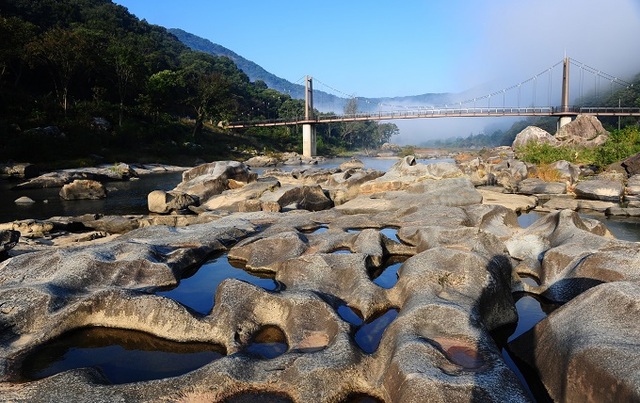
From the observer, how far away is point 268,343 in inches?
294

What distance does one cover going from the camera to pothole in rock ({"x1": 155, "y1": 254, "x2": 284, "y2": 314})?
964cm

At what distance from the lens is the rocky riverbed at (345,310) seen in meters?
5.53

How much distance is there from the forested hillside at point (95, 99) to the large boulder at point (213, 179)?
802 inches

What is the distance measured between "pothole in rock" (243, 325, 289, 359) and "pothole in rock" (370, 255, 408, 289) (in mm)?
3207

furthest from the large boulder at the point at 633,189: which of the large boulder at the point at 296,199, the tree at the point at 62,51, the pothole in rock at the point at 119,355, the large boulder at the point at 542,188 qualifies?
the tree at the point at 62,51

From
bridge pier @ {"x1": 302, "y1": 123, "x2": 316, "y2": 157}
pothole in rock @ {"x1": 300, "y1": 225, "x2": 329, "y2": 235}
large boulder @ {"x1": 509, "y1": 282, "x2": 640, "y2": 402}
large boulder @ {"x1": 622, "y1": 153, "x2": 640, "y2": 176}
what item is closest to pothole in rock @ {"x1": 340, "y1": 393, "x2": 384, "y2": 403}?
large boulder @ {"x1": 509, "y1": 282, "x2": 640, "y2": 402}

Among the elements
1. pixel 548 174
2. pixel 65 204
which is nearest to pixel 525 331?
pixel 65 204

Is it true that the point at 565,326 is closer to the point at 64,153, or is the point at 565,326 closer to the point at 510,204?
the point at 510,204

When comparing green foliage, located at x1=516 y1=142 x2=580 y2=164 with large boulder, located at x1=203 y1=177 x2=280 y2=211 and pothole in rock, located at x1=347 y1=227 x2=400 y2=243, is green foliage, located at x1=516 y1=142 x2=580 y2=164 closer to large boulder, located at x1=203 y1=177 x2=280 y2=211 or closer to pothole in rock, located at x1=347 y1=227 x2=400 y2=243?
large boulder, located at x1=203 y1=177 x2=280 y2=211

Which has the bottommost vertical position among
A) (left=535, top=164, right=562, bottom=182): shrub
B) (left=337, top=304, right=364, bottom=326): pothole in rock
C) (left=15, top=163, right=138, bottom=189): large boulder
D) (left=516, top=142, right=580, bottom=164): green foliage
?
(left=337, top=304, right=364, bottom=326): pothole in rock

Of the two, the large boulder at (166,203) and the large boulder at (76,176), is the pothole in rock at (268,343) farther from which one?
the large boulder at (76,176)

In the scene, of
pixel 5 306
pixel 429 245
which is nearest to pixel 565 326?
pixel 429 245

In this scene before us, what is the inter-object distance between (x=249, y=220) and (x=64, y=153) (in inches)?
1317

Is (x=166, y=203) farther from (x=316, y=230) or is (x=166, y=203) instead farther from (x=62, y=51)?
(x=62, y=51)
